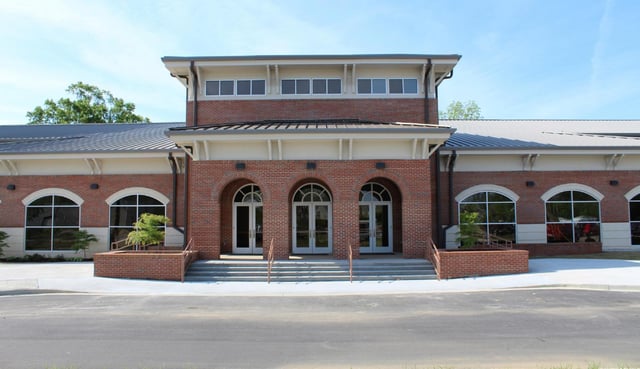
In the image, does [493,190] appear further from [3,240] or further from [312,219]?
[3,240]

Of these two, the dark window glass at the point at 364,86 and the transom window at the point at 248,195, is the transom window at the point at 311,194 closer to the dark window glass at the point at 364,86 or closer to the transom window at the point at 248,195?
the transom window at the point at 248,195

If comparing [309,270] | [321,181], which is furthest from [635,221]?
[309,270]

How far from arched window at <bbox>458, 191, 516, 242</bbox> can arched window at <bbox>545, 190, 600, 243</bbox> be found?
5.33 ft

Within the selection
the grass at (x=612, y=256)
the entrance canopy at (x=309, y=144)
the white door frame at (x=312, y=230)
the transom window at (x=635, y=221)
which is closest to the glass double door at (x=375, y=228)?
the white door frame at (x=312, y=230)

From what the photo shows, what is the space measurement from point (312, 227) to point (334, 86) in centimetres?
604

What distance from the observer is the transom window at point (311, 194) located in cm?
1717

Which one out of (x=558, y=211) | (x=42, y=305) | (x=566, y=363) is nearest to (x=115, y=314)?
(x=42, y=305)

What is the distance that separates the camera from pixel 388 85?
17.9 m

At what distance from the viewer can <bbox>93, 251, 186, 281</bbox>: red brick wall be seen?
1330 centimetres

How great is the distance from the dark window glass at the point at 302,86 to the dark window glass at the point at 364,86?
2169mm

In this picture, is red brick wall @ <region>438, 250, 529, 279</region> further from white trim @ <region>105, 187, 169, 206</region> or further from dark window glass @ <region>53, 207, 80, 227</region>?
dark window glass @ <region>53, 207, 80, 227</region>

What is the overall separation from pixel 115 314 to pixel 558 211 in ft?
57.7

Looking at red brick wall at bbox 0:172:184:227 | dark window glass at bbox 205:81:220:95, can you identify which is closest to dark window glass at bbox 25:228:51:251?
red brick wall at bbox 0:172:184:227

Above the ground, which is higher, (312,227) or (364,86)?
(364,86)
